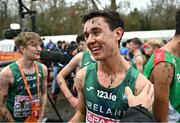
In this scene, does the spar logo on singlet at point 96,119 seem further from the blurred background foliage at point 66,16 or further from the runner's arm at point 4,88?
the blurred background foliage at point 66,16

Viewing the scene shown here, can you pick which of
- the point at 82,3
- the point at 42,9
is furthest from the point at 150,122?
the point at 42,9

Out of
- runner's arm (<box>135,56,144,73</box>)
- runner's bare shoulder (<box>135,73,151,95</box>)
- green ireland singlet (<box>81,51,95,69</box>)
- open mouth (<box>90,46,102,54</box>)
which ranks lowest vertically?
runner's arm (<box>135,56,144,73</box>)

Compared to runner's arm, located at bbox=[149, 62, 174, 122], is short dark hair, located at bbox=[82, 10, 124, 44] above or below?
above

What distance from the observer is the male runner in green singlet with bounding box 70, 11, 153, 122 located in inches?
92.4

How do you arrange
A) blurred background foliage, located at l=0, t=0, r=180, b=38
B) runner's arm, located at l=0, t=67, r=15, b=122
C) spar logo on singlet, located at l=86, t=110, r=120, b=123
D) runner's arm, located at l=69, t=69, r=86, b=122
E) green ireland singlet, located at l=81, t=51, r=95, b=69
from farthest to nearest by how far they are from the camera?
blurred background foliage, located at l=0, t=0, r=180, b=38 < green ireland singlet, located at l=81, t=51, r=95, b=69 < runner's arm, located at l=0, t=67, r=15, b=122 < runner's arm, located at l=69, t=69, r=86, b=122 < spar logo on singlet, located at l=86, t=110, r=120, b=123

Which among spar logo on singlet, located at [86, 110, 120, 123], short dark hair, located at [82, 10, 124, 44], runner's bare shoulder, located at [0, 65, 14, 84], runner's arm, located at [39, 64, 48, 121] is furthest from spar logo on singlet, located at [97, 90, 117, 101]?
runner's arm, located at [39, 64, 48, 121]

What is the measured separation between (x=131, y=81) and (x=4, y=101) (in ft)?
7.24

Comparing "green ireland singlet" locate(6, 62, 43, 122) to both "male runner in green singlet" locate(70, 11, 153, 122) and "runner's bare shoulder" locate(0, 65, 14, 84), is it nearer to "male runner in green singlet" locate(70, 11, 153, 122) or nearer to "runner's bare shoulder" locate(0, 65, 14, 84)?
"runner's bare shoulder" locate(0, 65, 14, 84)

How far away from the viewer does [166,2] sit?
31.9m

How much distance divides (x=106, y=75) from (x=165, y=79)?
40 centimetres

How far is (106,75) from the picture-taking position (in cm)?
254

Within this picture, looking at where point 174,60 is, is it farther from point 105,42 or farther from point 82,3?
point 82,3

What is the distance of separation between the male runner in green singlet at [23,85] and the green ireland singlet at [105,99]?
1782 millimetres

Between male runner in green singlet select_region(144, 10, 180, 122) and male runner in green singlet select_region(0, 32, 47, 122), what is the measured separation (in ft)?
6.41
